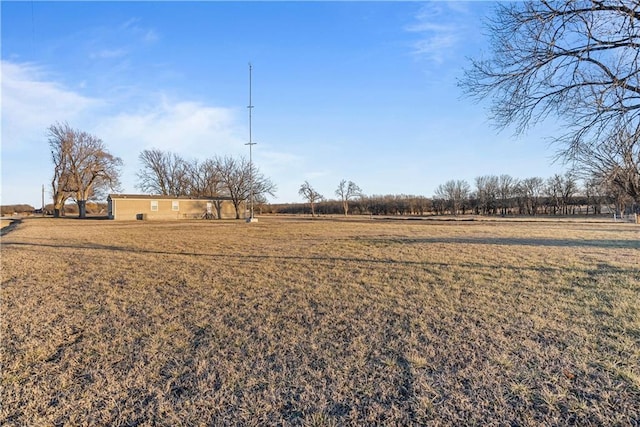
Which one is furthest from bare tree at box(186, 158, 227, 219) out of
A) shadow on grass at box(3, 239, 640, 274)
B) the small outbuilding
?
shadow on grass at box(3, 239, 640, 274)

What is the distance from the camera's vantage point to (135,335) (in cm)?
376

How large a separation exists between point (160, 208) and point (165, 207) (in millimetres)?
567

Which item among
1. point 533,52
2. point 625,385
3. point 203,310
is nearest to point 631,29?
point 533,52

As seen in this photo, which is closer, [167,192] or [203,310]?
[203,310]

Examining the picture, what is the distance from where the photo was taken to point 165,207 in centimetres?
4031

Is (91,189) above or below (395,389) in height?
above

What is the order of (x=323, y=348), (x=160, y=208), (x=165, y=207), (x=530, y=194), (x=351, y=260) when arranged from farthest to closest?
1. (x=530, y=194)
2. (x=165, y=207)
3. (x=160, y=208)
4. (x=351, y=260)
5. (x=323, y=348)

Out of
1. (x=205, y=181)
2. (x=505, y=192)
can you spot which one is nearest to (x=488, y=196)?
(x=505, y=192)

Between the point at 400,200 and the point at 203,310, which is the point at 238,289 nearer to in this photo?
the point at 203,310

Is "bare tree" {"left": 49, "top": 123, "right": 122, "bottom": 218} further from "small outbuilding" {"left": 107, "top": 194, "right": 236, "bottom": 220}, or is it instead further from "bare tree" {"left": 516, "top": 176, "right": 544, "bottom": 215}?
"bare tree" {"left": 516, "top": 176, "right": 544, "bottom": 215}

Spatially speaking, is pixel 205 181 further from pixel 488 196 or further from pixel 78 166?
pixel 488 196

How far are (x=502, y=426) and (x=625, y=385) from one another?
4.21 ft

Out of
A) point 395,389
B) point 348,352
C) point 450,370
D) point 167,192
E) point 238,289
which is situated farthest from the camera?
point 167,192

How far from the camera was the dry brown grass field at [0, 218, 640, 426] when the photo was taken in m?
2.39
